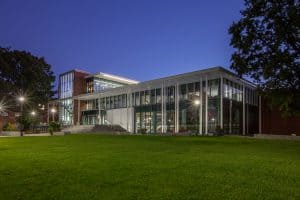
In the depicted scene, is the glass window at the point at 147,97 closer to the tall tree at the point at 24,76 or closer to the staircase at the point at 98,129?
the staircase at the point at 98,129

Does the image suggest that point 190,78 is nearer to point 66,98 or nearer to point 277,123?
point 277,123

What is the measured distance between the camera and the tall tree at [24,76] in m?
42.1

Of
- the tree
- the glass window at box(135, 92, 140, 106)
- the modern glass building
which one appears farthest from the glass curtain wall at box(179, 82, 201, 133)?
the tree

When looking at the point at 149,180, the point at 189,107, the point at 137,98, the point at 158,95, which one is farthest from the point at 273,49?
the point at 137,98

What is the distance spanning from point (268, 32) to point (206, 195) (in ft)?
44.4

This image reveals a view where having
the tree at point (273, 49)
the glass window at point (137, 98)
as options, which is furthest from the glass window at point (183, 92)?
the tree at point (273, 49)

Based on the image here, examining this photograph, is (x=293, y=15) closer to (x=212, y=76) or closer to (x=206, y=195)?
(x=206, y=195)

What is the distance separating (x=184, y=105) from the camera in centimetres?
3331

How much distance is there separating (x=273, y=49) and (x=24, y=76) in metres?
38.6

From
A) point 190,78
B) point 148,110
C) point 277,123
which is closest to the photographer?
point 190,78

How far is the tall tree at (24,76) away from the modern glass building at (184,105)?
18.2 ft

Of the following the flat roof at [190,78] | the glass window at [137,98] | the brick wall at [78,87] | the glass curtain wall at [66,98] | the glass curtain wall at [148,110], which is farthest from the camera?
the glass curtain wall at [66,98]

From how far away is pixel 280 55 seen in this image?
1498 cm

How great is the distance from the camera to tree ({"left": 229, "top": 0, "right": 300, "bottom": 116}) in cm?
1479
